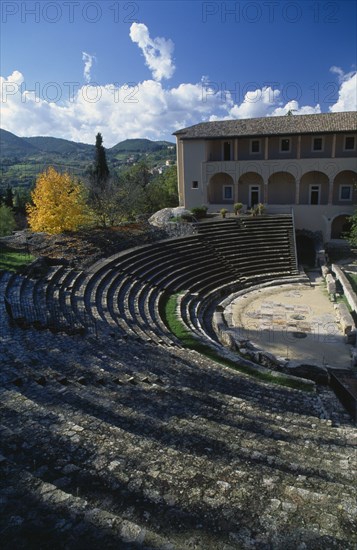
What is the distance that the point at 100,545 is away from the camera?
147 inches

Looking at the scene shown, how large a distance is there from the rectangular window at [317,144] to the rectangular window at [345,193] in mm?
4051

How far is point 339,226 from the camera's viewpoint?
113 feet

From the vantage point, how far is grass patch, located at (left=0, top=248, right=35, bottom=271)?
18344mm

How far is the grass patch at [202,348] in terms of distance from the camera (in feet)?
40.0

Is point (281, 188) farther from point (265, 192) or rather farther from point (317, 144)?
point (317, 144)

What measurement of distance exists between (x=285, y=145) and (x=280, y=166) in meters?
2.71

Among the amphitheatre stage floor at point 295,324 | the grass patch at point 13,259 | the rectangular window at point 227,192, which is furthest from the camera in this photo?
the rectangular window at point 227,192

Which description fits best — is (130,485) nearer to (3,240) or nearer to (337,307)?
(337,307)

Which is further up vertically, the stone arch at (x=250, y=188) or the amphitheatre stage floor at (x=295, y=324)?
the stone arch at (x=250, y=188)

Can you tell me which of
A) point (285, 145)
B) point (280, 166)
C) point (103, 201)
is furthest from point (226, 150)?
point (103, 201)

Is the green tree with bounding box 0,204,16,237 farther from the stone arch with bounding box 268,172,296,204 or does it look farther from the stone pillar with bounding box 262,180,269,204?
the stone arch with bounding box 268,172,296,204

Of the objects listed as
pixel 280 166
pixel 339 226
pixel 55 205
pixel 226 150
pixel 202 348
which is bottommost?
pixel 202 348

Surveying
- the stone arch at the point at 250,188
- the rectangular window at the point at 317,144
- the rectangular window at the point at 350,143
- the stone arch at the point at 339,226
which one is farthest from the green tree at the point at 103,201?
the rectangular window at the point at 350,143

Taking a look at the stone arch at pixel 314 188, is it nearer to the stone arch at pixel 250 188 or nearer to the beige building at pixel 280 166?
the beige building at pixel 280 166
